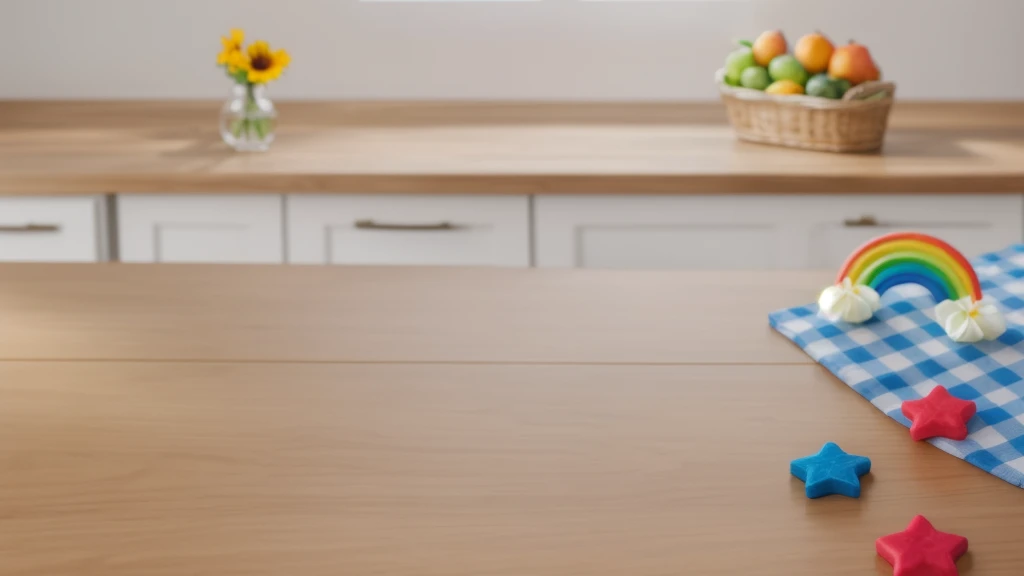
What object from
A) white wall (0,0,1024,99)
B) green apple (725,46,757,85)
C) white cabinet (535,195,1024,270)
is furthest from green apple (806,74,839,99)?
white wall (0,0,1024,99)

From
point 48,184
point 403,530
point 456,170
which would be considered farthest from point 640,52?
point 403,530

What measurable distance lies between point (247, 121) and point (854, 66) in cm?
113

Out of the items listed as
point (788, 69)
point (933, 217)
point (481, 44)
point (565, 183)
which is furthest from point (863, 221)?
point (481, 44)

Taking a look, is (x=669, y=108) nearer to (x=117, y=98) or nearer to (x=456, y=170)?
(x=456, y=170)

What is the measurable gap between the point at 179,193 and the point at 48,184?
8.6 inches

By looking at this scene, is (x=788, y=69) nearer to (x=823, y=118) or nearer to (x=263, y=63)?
(x=823, y=118)

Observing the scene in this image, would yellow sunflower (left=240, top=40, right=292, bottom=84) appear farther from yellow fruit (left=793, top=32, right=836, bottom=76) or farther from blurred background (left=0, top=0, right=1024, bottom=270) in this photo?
yellow fruit (left=793, top=32, right=836, bottom=76)

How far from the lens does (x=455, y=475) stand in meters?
0.83

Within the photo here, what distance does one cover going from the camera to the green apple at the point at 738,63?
242cm

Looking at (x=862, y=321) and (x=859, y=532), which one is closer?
(x=859, y=532)

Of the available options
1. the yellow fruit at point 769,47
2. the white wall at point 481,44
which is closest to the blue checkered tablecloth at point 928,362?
the yellow fruit at point 769,47

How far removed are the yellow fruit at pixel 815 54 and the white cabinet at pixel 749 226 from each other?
0.34 metres

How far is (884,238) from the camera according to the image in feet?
3.68

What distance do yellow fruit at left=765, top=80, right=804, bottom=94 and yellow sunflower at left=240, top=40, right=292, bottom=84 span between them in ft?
2.99
